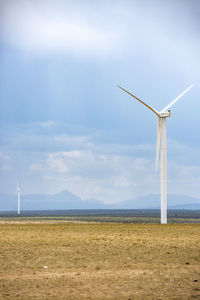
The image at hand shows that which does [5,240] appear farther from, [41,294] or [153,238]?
[41,294]

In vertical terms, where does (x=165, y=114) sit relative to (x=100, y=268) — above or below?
above

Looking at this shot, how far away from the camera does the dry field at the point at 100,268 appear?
66.4 ft

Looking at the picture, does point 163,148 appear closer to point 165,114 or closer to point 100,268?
point 165,114

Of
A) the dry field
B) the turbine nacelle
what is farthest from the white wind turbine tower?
the dry field

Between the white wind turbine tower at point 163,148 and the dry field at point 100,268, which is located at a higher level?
the white wind turbine tower at point 163,148

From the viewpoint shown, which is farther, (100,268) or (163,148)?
(163,148)

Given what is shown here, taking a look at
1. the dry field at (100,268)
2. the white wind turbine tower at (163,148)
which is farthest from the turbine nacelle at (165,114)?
the dry field at (100,268)

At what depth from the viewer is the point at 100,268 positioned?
26094 mm

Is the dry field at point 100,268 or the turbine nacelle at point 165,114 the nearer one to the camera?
the dry field at point 100,268

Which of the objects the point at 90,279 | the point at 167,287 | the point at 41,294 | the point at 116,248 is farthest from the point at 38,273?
the point at 116,248

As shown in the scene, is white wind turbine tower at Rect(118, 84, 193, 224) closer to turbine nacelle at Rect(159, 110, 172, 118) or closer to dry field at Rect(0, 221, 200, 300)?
turbine nacelle at Rect(159, 110, 172, 118)

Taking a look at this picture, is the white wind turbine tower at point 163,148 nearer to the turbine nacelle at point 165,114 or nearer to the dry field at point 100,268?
the turbine nacelle at point 165,114

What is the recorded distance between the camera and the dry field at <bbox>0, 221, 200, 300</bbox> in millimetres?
20234

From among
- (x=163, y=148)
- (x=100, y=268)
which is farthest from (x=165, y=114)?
(x=100, y=268)
